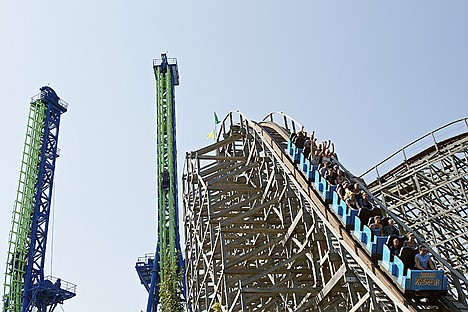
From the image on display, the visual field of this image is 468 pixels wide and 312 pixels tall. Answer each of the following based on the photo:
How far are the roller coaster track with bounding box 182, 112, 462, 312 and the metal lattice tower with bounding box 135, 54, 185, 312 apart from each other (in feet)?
31.2

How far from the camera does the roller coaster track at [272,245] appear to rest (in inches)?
317

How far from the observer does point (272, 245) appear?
10.4 m

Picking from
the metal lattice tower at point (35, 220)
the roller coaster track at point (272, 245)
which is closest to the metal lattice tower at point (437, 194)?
the roller coaster track at point (272, 245)

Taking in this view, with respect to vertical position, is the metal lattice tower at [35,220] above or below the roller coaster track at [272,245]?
above

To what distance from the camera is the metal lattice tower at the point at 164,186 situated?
83.2 feet

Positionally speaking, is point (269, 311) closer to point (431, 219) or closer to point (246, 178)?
point (246, 178)

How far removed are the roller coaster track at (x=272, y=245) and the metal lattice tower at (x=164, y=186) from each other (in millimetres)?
9519

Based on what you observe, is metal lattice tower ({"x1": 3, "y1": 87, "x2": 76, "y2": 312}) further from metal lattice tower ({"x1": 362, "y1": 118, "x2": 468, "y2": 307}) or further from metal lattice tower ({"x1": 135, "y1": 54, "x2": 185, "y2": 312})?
metal lattice tower ({"x1": 362, "y1": 118, "x2": 468, "y2": 307})

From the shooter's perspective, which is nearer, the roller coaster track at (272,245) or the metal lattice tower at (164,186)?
the roller coaster track at (272,245)

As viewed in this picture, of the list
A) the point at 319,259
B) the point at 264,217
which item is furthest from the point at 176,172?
the point at 319,259

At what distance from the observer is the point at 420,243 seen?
7539mm

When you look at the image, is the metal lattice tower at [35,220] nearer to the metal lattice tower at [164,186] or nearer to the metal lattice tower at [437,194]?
the metal lattice tower at [164,186]

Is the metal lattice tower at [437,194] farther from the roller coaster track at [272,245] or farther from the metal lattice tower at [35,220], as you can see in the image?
the metal lattice tower at [35,220]

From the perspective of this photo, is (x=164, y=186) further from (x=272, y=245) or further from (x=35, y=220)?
(x=272, y=245)
